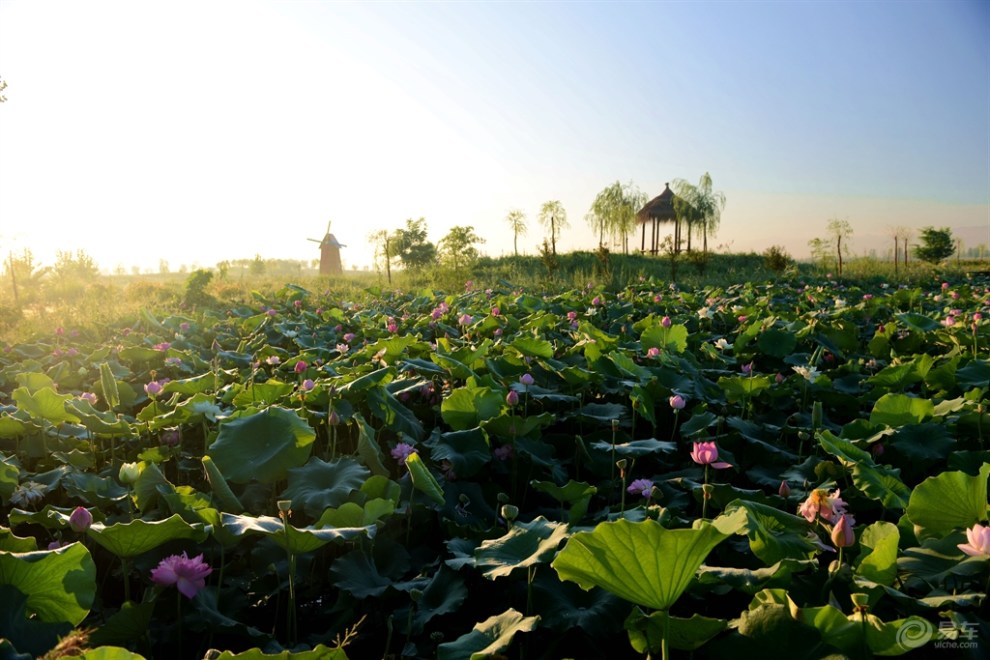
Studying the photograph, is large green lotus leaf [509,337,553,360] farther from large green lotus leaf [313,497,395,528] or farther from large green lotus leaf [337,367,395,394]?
large green lotus leaf [313,497,395,528]

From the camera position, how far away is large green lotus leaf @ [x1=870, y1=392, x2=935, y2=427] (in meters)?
2.27

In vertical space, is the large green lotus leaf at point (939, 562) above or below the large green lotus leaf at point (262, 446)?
below

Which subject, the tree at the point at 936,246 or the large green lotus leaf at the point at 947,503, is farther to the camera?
the tree at the point at 936,246

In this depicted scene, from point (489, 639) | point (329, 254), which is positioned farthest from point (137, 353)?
point (329, 254)

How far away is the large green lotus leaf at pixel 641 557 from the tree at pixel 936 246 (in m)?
52.6

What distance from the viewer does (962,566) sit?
3.86 feet

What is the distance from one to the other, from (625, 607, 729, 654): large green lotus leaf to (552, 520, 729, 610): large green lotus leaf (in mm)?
52

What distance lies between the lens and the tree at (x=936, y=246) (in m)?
43.7

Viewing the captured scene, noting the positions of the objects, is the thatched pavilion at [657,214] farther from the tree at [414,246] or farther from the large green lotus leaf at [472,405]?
the large green lotus leaf at [472,405]

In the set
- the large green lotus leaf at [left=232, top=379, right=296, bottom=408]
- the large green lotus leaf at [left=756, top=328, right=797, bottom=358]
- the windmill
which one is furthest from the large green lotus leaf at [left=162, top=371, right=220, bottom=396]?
the windmill

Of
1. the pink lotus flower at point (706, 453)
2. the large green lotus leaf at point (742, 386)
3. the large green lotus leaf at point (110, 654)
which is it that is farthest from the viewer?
the large green lotus leaf at point (742, 386)

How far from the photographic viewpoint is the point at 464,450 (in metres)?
2.26

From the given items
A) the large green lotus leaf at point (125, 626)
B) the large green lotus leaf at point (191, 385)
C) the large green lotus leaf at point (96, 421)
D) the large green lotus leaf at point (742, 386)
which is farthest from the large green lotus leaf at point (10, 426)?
the large green lotus leaf at point (742, 386)

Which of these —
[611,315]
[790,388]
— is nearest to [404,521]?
[790,388]
